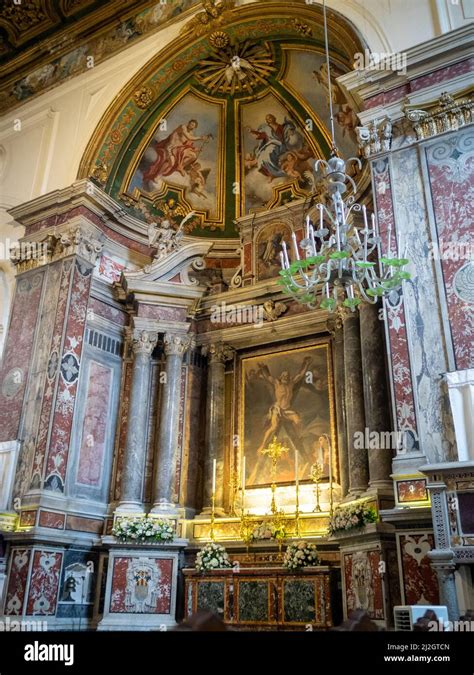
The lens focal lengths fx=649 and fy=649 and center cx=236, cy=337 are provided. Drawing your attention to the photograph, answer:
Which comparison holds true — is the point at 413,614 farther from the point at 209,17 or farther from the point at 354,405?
the point at 209,17

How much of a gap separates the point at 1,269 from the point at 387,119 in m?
7.76

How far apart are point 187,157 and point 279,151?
193cm

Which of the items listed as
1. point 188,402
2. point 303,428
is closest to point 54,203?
point 188,402

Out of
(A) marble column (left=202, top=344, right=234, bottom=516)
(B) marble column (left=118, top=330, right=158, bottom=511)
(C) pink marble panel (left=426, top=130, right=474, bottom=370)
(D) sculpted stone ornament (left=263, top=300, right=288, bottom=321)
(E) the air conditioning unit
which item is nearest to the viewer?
(E) the air conditioning unit

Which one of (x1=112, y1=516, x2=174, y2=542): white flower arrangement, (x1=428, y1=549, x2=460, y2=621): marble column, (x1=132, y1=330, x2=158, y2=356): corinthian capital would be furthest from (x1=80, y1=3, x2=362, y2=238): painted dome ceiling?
(x1=428, y1=549, x2=460, y2=621): marble column

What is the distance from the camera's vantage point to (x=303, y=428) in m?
10.8

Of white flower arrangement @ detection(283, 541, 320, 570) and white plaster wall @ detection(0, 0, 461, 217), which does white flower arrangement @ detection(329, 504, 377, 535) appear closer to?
white flower arrangement @ detection(283, 541, 320, 570)

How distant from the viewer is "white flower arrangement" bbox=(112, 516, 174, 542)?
9922mm

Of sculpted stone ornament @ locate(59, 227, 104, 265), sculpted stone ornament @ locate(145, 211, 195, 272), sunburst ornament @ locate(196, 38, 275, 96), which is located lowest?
sculpted stone ornament @ locate(59, 227, 104, 265)

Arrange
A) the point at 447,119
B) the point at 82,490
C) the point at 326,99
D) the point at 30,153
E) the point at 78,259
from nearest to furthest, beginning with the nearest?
Result: the point at 447,119 → the point at 82,490 → the point at 78,259 → the point at 326,99 → the point at 30,153

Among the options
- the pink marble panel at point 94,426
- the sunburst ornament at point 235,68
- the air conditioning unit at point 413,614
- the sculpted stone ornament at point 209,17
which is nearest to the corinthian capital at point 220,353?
the pink marble panel at point 94,426

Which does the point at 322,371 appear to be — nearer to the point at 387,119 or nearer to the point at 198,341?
the point at 198,341

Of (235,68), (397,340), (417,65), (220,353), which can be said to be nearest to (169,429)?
(220,353)

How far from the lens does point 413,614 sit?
17.2ft
